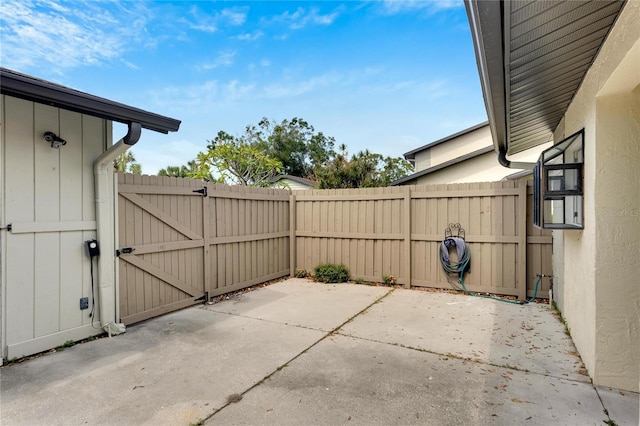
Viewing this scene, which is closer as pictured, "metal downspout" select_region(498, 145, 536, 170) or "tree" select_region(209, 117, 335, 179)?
"metal downspout" select_region(498, 145, 536, 170)

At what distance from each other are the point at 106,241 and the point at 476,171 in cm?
979

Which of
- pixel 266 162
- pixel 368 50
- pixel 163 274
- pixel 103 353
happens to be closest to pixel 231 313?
pixel 163 274

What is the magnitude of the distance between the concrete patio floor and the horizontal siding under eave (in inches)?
12.7

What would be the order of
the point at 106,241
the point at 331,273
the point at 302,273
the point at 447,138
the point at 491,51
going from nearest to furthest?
the point at 491,51 < the point at 106,241 < the point at 331,273 < the point at 302,273 < the point at 447,138

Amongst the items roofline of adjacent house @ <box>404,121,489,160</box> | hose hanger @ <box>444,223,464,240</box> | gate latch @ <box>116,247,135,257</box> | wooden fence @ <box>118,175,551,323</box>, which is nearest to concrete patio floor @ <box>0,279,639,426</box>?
wooden fence @ <box>118,175,551,323</box>

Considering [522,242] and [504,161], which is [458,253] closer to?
[522,242]

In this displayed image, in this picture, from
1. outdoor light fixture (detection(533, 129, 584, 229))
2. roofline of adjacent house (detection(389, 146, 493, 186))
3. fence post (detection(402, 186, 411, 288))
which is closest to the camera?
outdoor light fixture (detection(533, 129, 584, 229))

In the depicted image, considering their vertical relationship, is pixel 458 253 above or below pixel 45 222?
below

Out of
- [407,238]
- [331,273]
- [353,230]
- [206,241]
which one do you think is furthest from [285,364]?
[353,230]

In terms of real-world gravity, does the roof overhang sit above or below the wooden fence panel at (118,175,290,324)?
above

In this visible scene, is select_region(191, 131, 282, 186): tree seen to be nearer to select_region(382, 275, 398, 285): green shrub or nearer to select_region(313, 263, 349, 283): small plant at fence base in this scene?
select_region(313, 263, 349, 283): small plant at fence base

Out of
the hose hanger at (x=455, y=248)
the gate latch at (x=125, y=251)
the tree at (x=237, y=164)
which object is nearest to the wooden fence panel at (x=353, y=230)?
the hose hanger at (x=455, y=248)

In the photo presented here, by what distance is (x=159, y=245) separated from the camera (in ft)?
14.1

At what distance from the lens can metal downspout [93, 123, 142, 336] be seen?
140 inches
